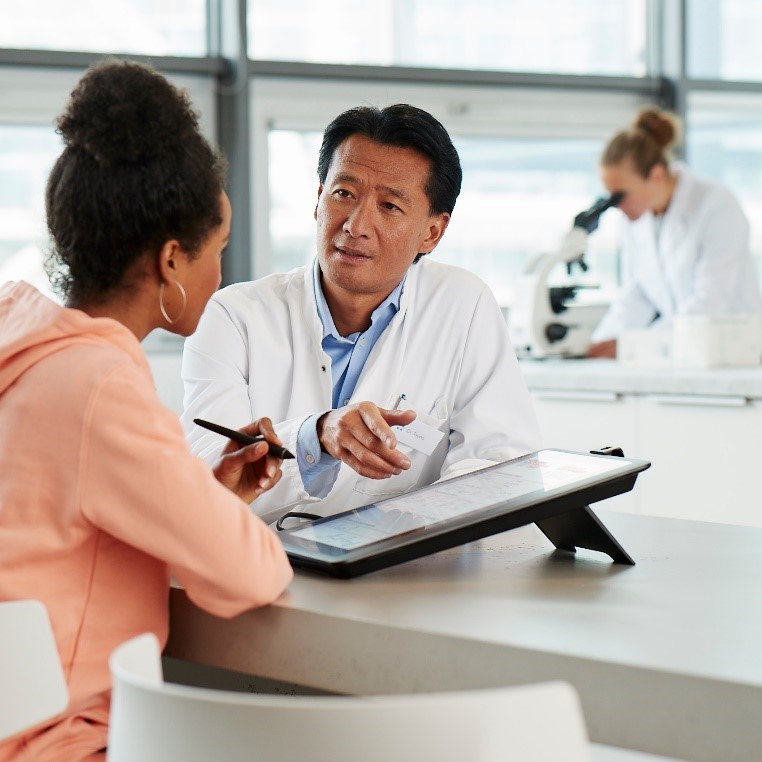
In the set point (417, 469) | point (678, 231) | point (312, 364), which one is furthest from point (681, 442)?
point (312, 364)

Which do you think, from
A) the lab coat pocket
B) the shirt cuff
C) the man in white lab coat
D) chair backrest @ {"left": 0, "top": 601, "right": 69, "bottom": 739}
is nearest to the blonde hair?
the man in white lab coat

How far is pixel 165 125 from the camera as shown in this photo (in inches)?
51.3

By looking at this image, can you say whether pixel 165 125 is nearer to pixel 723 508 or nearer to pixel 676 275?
pixel 723 508

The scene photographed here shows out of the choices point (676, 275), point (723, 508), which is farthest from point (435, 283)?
point (676, 275)

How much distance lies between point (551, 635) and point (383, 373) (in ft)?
3.79

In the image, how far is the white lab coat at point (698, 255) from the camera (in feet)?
14.0

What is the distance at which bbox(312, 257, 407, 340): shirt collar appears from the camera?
2.23 m

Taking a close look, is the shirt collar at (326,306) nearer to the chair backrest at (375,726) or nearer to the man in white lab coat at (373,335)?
the man in white lab coat at (373,335)

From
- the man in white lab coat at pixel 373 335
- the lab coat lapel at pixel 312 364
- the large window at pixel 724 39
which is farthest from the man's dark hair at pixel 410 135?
the large window at pixel 724 39

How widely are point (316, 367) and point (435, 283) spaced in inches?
13.1

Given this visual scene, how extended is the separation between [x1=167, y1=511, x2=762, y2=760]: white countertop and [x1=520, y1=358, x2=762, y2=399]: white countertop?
6.48ft

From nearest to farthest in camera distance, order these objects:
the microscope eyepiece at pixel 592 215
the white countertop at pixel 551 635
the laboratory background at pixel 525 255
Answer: the white countertop at pixel 551 635
the laboratory background at pixel 525 255
the microscope eyepiece at pixel 592 215

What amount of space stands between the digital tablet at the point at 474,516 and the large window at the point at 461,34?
3.58 metres

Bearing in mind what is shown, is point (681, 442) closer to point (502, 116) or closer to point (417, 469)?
point (417, 469)
